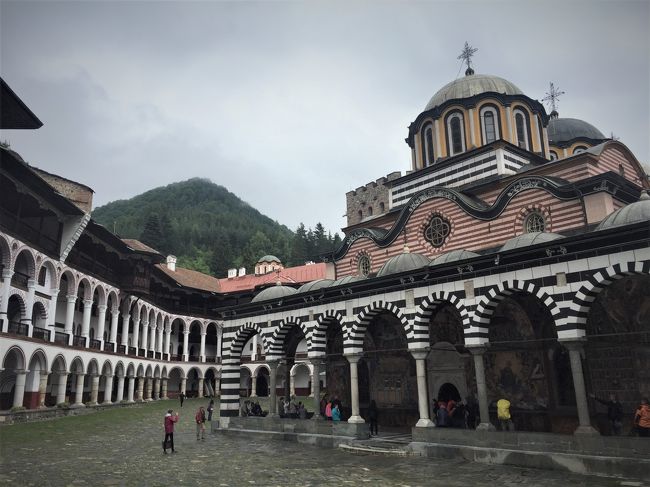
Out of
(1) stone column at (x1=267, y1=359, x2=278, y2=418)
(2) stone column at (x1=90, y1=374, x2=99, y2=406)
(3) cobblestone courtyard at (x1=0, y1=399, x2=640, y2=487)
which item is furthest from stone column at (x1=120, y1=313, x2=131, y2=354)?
(1) stone column at (x1=267, y1=359, x2=278, y2=418)

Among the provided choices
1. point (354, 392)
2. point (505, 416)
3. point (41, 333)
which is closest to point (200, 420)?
point (354, 392)

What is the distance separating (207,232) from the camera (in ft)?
322

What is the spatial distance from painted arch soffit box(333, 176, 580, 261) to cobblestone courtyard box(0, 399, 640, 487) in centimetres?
914

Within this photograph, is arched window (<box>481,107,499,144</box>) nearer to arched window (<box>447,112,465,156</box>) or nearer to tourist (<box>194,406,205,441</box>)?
arched window (<box>447,112,465,156</box>)

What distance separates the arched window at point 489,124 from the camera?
23.5m

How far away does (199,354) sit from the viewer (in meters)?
51.7

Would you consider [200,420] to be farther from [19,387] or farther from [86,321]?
[86,321]

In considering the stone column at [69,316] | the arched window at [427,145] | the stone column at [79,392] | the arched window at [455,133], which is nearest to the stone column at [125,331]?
the stone column at [79,392]

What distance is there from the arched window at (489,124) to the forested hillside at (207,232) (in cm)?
5456

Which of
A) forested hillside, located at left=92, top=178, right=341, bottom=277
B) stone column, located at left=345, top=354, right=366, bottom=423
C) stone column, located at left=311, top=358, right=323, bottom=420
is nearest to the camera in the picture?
stone column, located at left=345, top=354, right=366, bottom=423

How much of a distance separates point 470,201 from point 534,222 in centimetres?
268

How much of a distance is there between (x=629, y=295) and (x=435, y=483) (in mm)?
8005

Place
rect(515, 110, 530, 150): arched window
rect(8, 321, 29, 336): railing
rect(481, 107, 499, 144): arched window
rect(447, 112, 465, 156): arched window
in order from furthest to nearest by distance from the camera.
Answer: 1. rect(8, 321, 29, 336): railing
2. rect(447, 112, 465, 156): arched window
3. rect(515, 110, 530, 150): arched window
4. rect(481, 107, 499, 144): arched window

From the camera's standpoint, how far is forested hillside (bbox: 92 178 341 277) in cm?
7962
